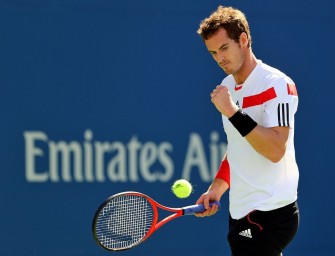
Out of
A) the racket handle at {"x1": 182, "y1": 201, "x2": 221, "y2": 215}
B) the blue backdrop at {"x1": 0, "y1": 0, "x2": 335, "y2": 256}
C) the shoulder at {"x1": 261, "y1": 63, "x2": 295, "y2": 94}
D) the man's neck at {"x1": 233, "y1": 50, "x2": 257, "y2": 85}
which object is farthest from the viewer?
the blue backdrop at {"x1": 0, "y1": 0, "x2": 335, "y2": 256}

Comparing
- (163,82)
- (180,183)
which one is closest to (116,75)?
(163,82)

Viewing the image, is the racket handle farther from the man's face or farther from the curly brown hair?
the curly brown hair

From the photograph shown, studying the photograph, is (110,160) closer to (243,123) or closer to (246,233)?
(246,233)

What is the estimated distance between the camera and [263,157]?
3463 mm

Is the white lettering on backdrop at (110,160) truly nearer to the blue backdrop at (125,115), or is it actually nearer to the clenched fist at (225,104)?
the blue backdrop at (125,115)

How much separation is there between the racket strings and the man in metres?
0.47

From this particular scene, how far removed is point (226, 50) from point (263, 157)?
468mm

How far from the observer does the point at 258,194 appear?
11.5 feet

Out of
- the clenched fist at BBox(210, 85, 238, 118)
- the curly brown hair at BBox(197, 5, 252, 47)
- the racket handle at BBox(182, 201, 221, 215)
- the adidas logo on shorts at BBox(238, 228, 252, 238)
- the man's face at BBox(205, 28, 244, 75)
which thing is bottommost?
the adidas logo on shorts at BBox(238, 228, 252, 238)

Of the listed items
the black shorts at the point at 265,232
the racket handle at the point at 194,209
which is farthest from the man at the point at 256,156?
the racket handle at the point at 194,209

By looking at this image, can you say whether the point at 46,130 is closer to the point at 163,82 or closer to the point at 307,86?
the point at 163,82

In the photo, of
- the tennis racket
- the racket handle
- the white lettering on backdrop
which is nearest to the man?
the racket handle

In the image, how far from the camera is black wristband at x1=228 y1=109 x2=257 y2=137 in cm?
328

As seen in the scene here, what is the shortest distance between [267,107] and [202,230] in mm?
2291
